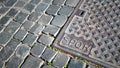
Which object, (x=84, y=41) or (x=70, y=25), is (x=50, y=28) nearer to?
(x=70, y=25)

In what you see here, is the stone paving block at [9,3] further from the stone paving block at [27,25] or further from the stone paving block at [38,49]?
the stone paving block at [38,49]

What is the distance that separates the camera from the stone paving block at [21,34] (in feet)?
9.89

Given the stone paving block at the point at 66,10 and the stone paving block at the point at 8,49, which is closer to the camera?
the stone paving block at the point at 8,49

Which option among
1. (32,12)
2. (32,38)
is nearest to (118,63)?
(32,38)

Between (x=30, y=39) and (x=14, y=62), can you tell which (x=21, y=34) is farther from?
(x=14, y=62)

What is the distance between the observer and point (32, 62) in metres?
2.72

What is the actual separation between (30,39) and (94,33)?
103cm

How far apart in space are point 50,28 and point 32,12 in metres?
0.52

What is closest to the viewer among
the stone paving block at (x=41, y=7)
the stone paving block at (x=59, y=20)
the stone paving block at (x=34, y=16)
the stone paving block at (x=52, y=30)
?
the stone paving block at (x=52, y=30)

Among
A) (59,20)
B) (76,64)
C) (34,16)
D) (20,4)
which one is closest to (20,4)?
(20,4)

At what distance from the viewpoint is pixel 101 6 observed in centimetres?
334

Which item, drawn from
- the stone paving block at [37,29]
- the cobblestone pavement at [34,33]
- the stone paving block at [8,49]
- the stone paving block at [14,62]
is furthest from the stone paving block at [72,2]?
the stone paving block at [14,62]

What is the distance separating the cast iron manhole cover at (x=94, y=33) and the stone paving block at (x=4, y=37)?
2.60 ft

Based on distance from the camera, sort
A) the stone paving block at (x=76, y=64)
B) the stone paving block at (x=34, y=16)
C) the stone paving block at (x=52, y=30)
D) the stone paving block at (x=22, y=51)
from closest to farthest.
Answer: the stone paving block at (x=76, y=64) → the stone paving block at (x=22, y=51) → the stone paving block at (x=52, y=30) → the stone paving block at (x=34, y=16)
